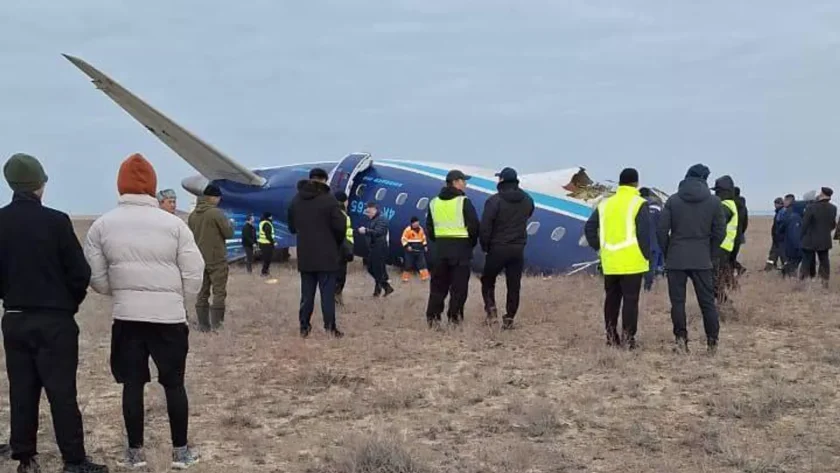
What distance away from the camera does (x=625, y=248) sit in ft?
29.4

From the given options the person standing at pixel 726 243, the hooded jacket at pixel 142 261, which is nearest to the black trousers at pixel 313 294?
the hooded jacket at pixel 142 261

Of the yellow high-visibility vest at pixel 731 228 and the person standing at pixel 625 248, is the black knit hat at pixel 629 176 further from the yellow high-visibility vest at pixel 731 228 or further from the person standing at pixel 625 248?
the yellow high-visibility vest at pixel 731 228

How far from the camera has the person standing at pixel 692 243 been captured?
29.0 feet

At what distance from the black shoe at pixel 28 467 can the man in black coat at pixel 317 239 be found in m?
4.62

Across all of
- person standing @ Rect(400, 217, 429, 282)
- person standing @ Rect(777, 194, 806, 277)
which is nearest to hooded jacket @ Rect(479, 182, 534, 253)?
person standing @ Rect(777, 194, 806, 277)

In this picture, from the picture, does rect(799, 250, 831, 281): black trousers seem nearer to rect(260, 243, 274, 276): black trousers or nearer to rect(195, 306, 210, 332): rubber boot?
rect(195, 306, 210, 332): rubber boot

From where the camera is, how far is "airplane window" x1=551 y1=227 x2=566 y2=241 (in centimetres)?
1789

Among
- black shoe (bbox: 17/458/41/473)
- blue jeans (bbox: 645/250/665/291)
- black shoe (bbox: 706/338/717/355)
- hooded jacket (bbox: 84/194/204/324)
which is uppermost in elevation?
hooded jacket (bbox: 84/194/204/324)

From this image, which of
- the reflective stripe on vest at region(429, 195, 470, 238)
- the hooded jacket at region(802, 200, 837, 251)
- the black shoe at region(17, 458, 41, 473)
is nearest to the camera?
the black shoe at region(17, 458, 41, 473)

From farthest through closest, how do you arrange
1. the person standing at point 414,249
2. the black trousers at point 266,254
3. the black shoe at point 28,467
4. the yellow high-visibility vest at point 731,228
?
the black trousers at point 266,254 → the person standing at point 414,249 → the yellow high-visibility vest at point 731,228 → the black shoe at point 28,467

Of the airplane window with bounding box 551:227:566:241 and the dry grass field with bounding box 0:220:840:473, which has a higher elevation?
the airplane window with bounding box 551:227:566:241

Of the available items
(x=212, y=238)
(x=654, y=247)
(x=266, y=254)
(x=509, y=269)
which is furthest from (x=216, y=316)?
(x=266, y=254)

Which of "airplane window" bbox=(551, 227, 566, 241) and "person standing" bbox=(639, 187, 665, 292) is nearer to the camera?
"person standing" bbox=(639, 187, 665, 292)

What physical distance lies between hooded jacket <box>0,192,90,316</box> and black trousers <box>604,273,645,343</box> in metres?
5.47
